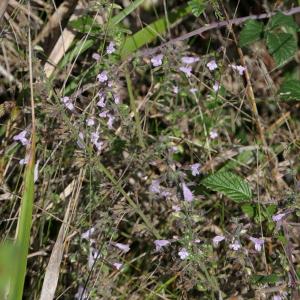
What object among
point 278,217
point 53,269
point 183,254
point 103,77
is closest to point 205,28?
point 103,77

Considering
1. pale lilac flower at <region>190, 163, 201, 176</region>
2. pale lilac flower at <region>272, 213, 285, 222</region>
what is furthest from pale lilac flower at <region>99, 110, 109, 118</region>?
pale lilac flower at <region>272, 213, 285, 222</region>

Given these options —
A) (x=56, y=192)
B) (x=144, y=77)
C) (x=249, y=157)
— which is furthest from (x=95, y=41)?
(x=249, y=157)

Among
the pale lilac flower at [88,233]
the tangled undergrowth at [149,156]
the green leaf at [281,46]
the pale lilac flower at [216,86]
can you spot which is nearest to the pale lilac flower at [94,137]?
the tangled undergrowth at [149,156]

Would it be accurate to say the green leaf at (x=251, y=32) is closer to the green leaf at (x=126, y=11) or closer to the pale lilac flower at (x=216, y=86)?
the pale lilac flower at (x=216, y=86)

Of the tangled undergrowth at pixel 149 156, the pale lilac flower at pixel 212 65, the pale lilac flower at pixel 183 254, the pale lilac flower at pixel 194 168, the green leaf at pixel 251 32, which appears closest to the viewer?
the pale lilac flower at pixel 183 254

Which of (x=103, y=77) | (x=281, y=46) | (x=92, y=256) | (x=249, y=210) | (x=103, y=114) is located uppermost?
(x=103, y=77)

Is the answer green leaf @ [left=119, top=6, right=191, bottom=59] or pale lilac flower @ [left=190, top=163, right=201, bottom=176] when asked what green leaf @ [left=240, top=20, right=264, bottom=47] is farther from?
pale lilac flower @ [left=190, top=163, right=201, bottom=176]

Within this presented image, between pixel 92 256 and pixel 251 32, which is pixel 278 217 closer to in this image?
pixel 92 256
